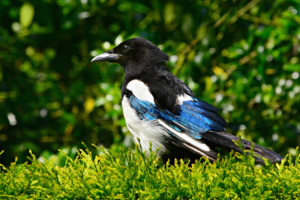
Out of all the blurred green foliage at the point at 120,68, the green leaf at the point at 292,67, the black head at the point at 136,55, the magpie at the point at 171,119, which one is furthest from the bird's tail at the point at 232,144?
the green leaf at the point at 292,67

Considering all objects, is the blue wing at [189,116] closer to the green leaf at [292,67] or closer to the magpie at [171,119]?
the magpie at [171,119]

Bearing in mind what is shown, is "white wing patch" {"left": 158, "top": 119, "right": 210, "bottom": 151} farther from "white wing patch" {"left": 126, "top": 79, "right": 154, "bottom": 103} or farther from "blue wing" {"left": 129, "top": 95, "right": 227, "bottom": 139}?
"white wing patch" {"left": 126, "top": 79, "right": 154, "bottom": 103}

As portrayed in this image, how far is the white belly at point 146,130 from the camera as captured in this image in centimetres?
260

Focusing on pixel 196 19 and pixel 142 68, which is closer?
pixel 142 68

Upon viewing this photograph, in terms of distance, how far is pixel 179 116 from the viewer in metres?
2.61

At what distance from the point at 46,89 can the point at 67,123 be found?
0.50 m

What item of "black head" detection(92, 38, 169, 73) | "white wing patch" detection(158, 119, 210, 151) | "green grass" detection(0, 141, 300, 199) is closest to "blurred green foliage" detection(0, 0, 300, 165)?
"black head" detection(92, 38, 169, 73)

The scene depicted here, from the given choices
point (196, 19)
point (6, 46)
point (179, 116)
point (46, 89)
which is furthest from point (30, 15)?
point (179, 116)

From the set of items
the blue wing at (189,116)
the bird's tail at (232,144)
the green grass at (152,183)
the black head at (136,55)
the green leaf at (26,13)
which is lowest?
the green grass at (152,183)

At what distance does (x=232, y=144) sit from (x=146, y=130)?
0.56m

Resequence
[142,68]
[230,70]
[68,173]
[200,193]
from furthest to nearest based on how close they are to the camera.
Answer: [230,70] → [142,68] → [68,173] → [200,193]

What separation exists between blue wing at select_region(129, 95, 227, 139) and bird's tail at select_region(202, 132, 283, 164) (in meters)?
0.05

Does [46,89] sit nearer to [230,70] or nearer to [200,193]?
[230,70]

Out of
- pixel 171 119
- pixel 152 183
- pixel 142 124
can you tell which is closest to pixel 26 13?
pixel 142 124
